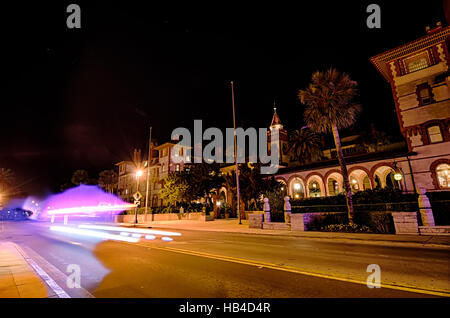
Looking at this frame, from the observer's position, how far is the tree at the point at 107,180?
6475cm

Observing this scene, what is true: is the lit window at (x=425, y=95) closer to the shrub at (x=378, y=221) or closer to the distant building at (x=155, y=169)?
the shrub at (x=378, y=221)

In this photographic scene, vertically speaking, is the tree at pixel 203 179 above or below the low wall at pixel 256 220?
above

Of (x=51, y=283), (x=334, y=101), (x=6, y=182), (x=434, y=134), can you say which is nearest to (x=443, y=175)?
(x=434, y=134)

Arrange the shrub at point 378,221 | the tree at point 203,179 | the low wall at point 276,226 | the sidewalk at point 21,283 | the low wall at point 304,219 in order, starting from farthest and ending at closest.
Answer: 1. the tree at point 203,179
2. the low wall at point 276,226
3. the low wall at point 304,219
4. the shrub at point 378,221
5. the sidewalk at point 21,283

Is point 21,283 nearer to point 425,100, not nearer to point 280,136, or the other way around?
point 425,100

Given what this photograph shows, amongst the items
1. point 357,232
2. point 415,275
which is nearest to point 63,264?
point 415,275

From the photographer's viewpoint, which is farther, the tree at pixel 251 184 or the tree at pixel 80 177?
the tree at pixel 80 177

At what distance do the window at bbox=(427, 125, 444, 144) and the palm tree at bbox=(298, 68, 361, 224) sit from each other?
12.0 meters

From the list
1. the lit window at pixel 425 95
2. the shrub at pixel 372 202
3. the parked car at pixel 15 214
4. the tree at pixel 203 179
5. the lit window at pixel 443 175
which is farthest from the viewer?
the parked car at pixel 15 214

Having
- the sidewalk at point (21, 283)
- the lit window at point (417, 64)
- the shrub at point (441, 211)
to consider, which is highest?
the lit window at point (417, 64)

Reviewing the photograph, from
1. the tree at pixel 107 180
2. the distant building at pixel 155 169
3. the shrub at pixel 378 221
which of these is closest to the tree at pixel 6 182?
the tree at pixel 107 180

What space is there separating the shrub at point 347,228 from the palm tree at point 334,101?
12.1 ft

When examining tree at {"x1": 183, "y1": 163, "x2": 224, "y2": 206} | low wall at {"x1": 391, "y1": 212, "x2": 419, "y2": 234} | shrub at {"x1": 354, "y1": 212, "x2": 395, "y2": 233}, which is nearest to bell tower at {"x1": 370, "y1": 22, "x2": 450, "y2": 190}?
shrub at {"x1": 354, "y1": 212, "x2": 395, "y2": 233}
